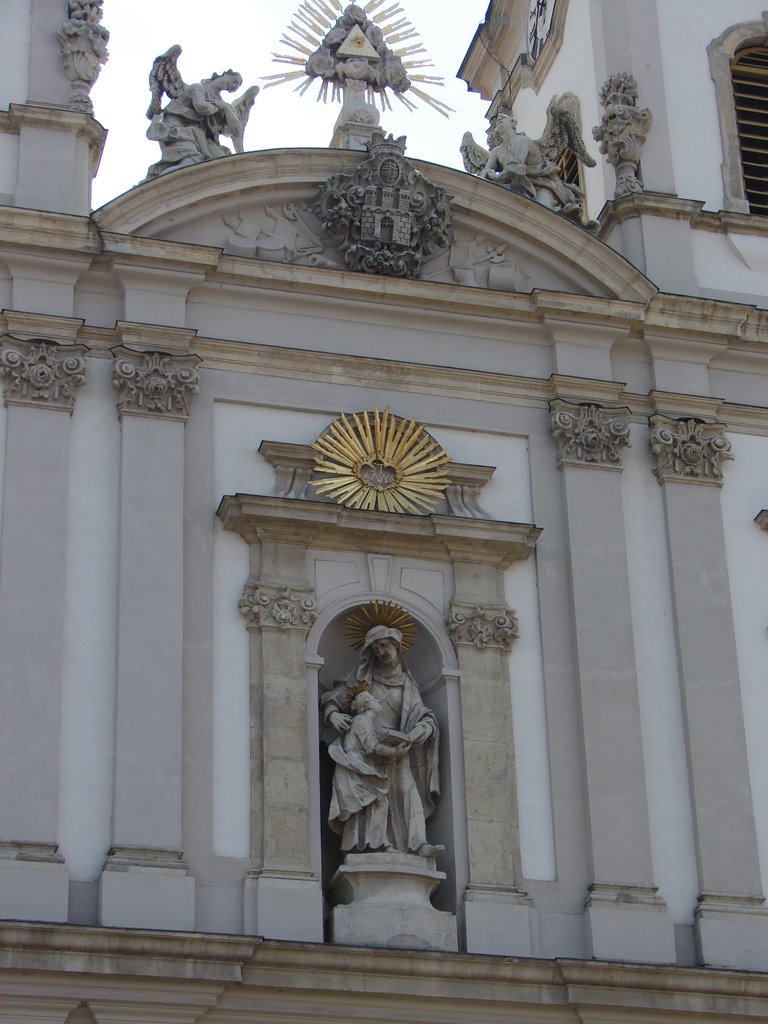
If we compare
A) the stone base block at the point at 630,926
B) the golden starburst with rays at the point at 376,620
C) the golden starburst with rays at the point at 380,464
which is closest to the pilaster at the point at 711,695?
the stone base block at the point at 630,926

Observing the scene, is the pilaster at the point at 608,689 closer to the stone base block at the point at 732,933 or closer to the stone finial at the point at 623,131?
the stone base block at the point at 732,933

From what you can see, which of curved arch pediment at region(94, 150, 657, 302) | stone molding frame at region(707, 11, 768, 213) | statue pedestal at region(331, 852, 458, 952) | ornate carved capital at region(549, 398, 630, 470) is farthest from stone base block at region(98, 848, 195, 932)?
stone molding frame at region(707, 11, 768, 213)

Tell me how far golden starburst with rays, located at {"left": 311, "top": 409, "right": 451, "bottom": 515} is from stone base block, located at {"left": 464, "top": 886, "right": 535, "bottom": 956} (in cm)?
256

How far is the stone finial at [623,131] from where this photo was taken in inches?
689

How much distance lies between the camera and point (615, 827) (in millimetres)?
14766

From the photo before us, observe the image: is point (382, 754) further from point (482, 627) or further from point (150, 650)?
point (150, 650)

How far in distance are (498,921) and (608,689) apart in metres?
1.75

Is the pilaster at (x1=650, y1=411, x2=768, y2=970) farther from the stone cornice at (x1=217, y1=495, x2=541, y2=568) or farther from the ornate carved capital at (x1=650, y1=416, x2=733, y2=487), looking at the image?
the stone cornice at (x1=217, y1=495, x2=541, y2=568)

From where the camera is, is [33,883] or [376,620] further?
[376,620]

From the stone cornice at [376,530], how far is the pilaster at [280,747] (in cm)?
10

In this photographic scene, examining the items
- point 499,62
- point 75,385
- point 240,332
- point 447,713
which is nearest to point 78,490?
point 75,385

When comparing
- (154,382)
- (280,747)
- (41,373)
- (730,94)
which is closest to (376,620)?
(280,747)

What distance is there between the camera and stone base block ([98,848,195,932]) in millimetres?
13586

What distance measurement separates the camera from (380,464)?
15.6 m
